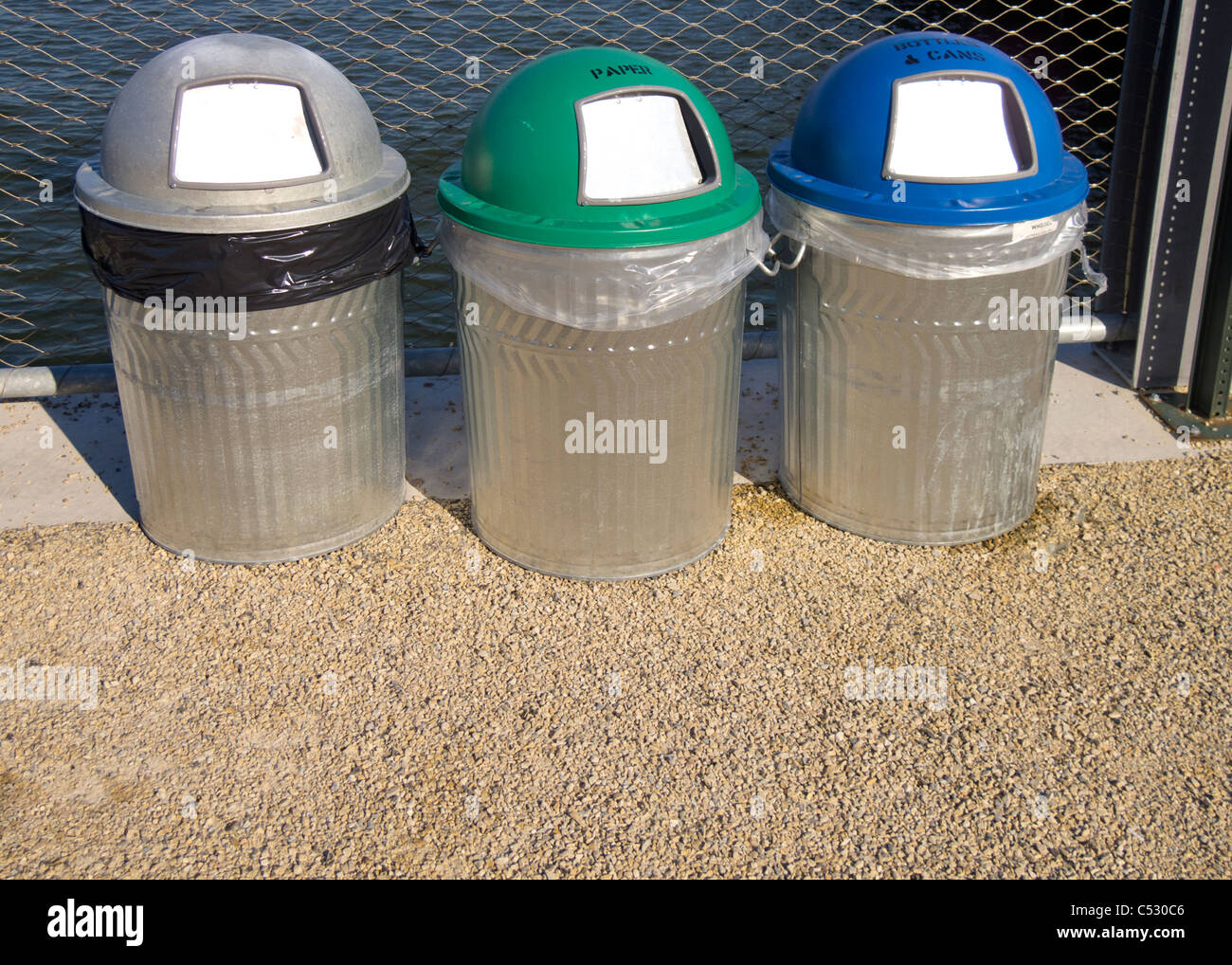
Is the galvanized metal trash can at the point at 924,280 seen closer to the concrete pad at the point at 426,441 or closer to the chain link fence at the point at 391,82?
the concrete pad at the point at 426,441

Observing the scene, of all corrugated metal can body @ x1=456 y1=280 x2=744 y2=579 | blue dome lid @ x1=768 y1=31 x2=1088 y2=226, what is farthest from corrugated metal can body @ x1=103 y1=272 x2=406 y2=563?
blue dome lid @ x1=768 y1=31 x2=1088 y2=226

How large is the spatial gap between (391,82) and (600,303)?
5449 mm

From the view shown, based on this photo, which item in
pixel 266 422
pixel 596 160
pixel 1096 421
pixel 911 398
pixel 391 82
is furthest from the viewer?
pixel 391 82

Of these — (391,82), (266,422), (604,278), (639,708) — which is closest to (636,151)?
(604,278)

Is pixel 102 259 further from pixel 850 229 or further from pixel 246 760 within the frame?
pixel 850 229

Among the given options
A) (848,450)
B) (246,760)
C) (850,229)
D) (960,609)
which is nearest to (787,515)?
(848,450)

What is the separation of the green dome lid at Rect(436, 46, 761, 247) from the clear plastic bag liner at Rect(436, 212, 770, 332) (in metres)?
0.05

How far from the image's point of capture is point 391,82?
816 centimetres

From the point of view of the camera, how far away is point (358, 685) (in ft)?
10.9

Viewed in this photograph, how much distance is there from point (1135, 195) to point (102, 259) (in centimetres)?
352

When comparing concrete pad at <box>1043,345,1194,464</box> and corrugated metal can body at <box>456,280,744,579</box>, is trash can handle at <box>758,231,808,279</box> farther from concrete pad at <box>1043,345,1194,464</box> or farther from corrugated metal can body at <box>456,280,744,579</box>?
concrete pad at <box>1043,345,1194,464</box>

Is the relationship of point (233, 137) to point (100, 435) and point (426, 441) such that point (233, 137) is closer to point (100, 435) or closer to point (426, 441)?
point (426, 441)

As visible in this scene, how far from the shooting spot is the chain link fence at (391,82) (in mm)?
6562

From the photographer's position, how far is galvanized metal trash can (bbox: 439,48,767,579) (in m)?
3.25
